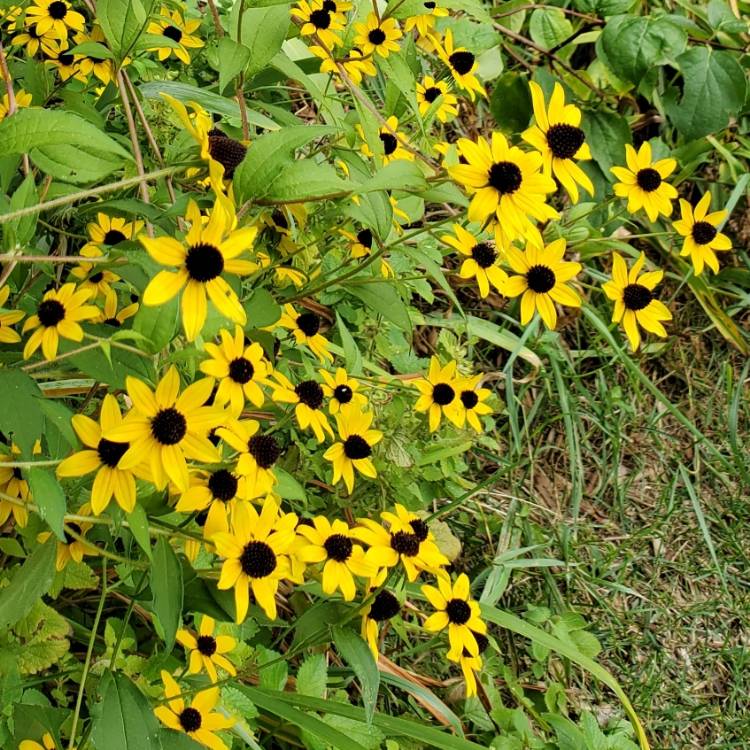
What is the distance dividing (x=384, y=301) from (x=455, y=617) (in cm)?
39

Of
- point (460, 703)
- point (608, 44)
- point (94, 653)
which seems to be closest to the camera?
point (94, 653)

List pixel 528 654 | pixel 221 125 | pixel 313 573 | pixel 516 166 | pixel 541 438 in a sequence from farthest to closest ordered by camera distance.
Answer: pixel 541 438
pixel 528 654
pixel 221 125
pixel 313 573
pixel 516 166

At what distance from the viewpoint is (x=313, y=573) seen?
3.09 ft

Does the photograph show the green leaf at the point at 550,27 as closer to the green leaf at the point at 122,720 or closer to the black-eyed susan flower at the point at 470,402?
the black-eyed susan flower at the point at 470,402

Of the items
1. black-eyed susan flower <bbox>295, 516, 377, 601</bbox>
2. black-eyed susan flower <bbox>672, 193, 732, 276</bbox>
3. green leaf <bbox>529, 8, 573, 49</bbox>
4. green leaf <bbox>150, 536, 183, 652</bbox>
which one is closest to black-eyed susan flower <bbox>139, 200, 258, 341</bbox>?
green leaf <bbox>150, 536, 183, 652</bbox>

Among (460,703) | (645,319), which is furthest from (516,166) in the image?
(460,703)

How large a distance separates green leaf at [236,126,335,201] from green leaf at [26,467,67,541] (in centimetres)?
26

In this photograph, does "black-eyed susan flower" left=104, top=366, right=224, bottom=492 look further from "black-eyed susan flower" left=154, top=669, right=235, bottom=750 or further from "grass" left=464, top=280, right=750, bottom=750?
"grass" left=464, top=280, right=750, bottom=750

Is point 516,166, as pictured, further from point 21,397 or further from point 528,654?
point 528,654

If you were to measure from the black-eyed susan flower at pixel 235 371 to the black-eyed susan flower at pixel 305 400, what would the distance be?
0.15m

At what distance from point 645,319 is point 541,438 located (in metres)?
0.71

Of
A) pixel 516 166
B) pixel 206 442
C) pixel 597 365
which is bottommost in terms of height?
pixel 597 365

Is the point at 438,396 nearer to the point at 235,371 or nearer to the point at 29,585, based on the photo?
the point at 235,371

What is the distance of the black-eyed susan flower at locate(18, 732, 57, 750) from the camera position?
0.80 metres
